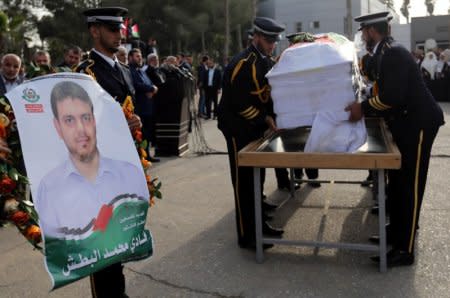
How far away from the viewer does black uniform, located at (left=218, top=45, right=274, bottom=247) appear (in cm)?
456

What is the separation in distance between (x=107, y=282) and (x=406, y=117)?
8.36ft

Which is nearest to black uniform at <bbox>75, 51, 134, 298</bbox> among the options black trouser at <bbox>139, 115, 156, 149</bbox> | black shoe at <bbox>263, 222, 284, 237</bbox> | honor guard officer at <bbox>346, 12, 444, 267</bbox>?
honor guard officer at <bbox>346, 12, 444, 267</bbox>

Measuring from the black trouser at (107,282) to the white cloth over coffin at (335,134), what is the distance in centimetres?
173

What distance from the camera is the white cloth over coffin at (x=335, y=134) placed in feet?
13.4

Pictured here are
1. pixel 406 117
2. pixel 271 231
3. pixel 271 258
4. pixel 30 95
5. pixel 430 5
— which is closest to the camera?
pixel 30 95

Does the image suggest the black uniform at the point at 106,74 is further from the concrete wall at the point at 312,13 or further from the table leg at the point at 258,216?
the concrete wall at the point at 312,13

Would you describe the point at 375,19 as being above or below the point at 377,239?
above

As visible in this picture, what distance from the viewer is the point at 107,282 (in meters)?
3.25

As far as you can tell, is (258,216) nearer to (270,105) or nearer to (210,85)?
(270,105)

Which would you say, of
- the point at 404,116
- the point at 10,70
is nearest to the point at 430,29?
the point at 10,70

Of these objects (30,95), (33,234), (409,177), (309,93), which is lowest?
(409,177)

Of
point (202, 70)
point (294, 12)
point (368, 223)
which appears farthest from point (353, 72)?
point (294, 12)

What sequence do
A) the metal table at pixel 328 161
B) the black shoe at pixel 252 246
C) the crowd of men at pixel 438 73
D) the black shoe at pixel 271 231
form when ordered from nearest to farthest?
the metal table at pixel 328 161 → the black shoe at pixel 252 246 → the black shoe at pixel 271 231 → the crowd of men at pixel 438 73

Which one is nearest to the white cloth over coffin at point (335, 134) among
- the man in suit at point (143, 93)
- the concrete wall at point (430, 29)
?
the man in suit at point (143, 93)
